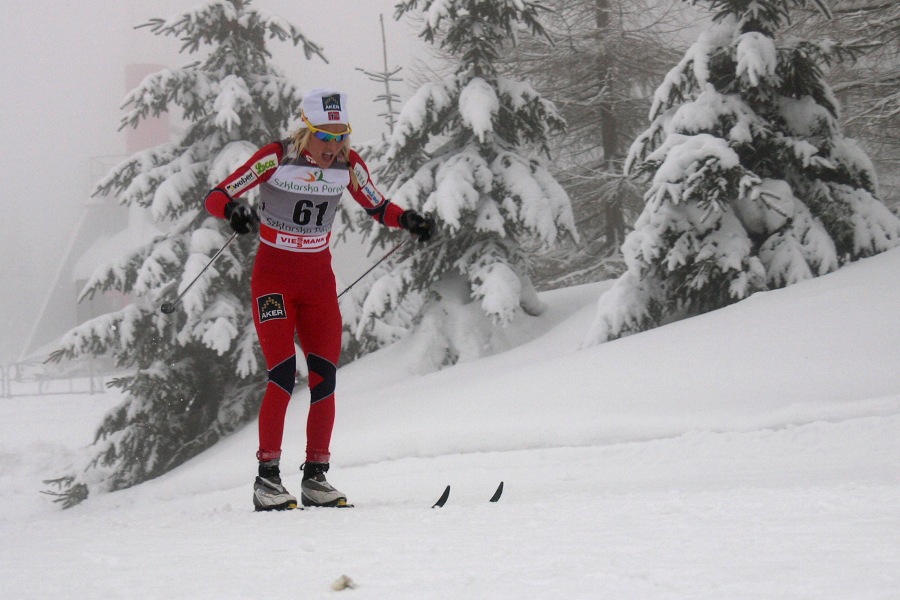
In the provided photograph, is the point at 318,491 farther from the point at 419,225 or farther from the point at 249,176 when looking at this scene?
the point at 249,176

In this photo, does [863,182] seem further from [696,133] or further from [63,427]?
[63,427]

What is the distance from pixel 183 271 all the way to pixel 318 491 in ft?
21.0

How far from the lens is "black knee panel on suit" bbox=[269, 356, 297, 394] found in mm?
4387

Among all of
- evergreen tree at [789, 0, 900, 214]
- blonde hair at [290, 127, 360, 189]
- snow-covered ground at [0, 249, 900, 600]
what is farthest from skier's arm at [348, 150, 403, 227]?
evergreen tree at [789, 0, 900, 214]

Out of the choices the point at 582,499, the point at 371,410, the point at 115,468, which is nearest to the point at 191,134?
the point at 115,468

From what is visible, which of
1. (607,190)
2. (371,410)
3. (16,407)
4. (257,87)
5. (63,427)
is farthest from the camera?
(16,407)

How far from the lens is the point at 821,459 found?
181 inches

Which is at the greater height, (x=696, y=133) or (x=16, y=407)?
(x=696, y=133)

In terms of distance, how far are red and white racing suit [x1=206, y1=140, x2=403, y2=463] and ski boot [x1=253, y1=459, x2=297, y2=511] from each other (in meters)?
0.08

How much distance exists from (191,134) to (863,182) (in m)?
7.80

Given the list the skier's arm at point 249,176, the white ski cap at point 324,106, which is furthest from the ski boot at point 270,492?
the white ski cap at point 324,106

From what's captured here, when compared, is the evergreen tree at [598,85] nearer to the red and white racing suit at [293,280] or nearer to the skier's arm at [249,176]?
the red and white racing suit at [293,280]

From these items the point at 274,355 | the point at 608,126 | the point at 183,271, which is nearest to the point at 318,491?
the point at 274,355

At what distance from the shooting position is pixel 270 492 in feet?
13.7
